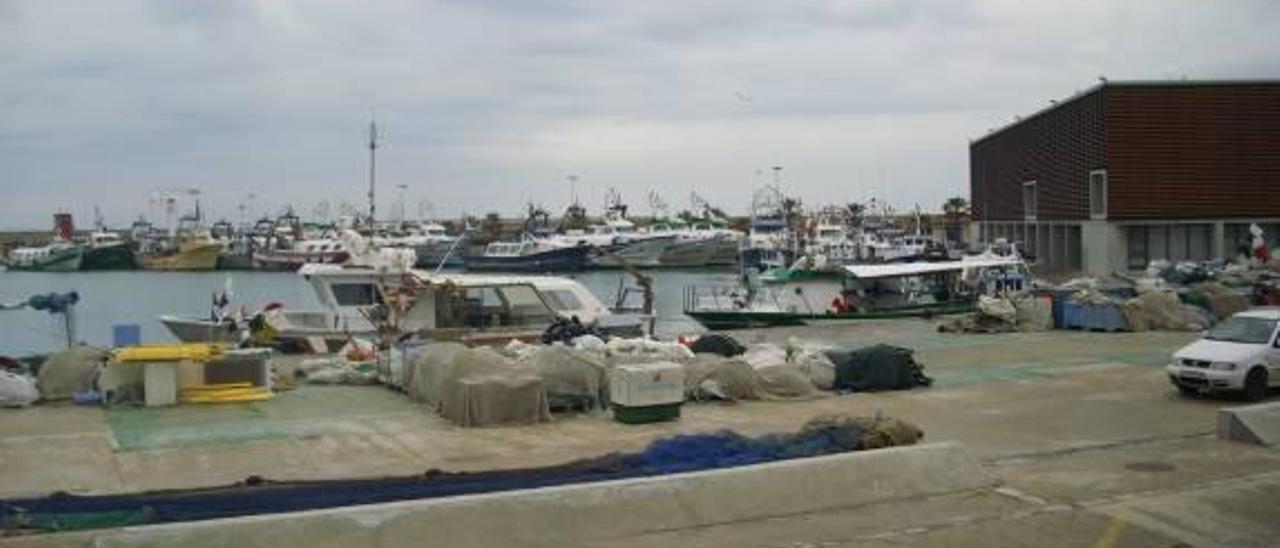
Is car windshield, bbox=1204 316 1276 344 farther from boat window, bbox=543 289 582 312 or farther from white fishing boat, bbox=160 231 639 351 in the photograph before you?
boat window, bbox=543 289 582 312

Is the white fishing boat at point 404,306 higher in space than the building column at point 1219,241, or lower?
lower

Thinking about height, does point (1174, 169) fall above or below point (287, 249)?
above

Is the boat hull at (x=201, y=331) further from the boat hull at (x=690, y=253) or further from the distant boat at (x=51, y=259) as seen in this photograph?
the distant boat at (x=51, y=259)

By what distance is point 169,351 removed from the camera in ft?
64.2

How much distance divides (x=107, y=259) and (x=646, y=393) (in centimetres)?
14119

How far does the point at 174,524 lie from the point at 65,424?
879 cm

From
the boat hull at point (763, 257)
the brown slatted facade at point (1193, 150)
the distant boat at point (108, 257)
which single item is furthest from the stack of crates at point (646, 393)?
the distant boat at point (108, 257)

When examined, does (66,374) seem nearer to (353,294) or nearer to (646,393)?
(646,393)

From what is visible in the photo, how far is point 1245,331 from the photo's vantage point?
65.3 ft

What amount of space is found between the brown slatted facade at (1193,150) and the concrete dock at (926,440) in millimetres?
41367

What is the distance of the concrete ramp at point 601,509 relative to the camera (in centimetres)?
979

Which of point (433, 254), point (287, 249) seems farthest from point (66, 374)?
point (287, 249)

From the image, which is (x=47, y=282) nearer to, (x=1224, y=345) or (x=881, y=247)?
(x=881, y=247)

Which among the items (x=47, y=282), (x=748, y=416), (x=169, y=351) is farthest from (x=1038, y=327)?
(x=47, y=282)
